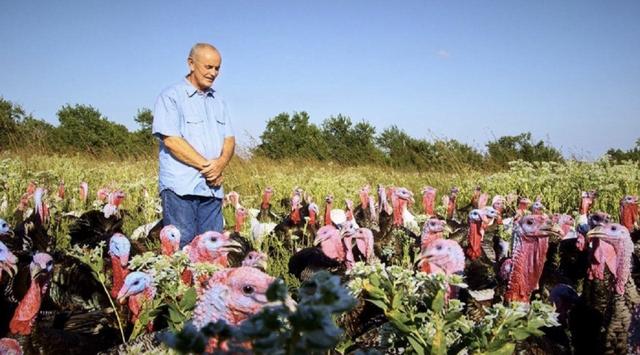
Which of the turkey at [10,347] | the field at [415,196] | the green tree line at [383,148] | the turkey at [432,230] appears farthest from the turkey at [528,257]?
the green tree line at [383,148]

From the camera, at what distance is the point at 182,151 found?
171 inches

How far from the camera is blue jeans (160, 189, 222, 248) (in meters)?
4.55

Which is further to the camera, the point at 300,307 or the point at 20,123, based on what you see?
the point at 20,123

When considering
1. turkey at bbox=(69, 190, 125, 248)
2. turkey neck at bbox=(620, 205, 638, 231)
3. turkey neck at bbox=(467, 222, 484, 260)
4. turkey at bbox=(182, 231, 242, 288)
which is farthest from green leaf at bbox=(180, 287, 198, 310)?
turkey neck at bbox=(620, 205, 638, 231)

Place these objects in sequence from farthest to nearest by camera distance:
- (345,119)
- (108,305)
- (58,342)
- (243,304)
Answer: (345,119)
(108,305)
(58,342)
(243,304)

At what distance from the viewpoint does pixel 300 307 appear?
0.95 metres

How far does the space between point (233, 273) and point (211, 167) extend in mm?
2477

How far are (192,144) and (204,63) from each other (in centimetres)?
71

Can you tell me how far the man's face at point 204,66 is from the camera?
438 cm

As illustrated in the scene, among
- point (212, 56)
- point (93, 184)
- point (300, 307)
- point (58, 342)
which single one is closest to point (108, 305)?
point (58, 342)

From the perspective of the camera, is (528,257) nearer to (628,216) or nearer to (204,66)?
(628,216)

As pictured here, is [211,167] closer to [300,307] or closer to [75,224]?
[75,224]

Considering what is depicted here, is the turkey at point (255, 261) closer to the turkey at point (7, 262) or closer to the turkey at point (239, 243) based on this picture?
the turkey at point (239, 243)

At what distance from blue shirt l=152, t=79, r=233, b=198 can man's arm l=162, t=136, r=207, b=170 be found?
6 centimetres
